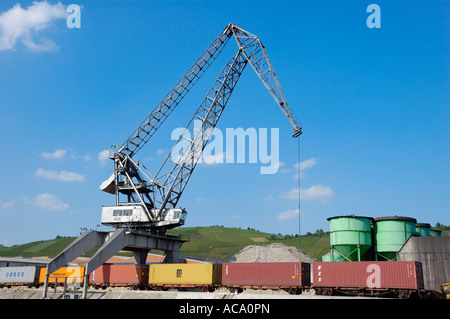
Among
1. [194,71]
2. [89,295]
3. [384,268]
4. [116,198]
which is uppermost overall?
→ [194,71]

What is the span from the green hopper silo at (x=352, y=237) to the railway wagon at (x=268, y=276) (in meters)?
7.26

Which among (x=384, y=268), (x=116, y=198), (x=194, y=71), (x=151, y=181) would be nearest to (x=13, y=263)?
(x=116, y=198)

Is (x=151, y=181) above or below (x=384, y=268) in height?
above

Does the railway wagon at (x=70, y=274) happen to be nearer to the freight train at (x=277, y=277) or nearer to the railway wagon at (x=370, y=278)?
the freight train at (x=277, y=277)

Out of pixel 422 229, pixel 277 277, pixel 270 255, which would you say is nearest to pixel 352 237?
pixel 277 277

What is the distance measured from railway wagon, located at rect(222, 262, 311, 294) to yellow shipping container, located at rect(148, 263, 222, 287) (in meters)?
1.55

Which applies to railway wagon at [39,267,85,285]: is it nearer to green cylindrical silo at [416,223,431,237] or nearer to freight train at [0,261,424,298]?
freight train at [0,261,424,298]

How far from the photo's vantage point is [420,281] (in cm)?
3594

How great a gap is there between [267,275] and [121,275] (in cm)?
2008

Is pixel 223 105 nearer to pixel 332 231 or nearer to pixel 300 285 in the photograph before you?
pixel 332 231

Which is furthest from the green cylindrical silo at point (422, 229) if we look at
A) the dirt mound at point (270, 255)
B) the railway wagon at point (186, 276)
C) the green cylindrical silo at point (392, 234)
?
the dirt mound at point (270, 255)
